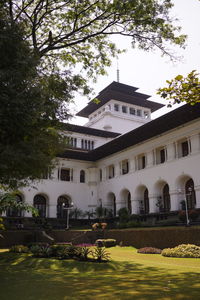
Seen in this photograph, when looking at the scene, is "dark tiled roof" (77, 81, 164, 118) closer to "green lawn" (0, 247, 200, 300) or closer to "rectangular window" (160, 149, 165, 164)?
"rectangular window" (160, 149, 165, 164)

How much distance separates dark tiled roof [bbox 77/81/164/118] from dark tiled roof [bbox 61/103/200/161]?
16.2 meters

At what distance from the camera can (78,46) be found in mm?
16734

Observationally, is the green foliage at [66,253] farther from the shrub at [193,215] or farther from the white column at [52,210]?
the white column at [52,210]

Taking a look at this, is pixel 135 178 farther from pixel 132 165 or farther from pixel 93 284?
pixel 93 284

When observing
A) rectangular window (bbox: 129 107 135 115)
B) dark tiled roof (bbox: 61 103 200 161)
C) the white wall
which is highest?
rectangular window (bbox: 129 107 135 115)

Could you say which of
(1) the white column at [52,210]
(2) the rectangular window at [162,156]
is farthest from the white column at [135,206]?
(1) the white column at [52,210]

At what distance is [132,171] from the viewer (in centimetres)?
3447

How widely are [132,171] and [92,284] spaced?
26.6 metres

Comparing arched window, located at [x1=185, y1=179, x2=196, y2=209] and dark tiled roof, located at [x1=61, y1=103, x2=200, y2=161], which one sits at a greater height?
dark tiled roof, located at [x1=61, y1=103, x2=200, y2=161]

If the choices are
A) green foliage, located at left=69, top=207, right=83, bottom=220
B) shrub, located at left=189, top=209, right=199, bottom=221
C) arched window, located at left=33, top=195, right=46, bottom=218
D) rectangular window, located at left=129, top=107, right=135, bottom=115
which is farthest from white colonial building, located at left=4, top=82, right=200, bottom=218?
rectangular window, located at left=129, top=107, right=135, bottom=115

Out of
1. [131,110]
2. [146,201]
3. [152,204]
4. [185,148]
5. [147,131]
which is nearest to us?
[185,148]

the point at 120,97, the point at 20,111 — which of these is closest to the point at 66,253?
the point at 20,111

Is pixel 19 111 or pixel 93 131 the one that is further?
pixel 93 131

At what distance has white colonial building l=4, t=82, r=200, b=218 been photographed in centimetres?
2798
